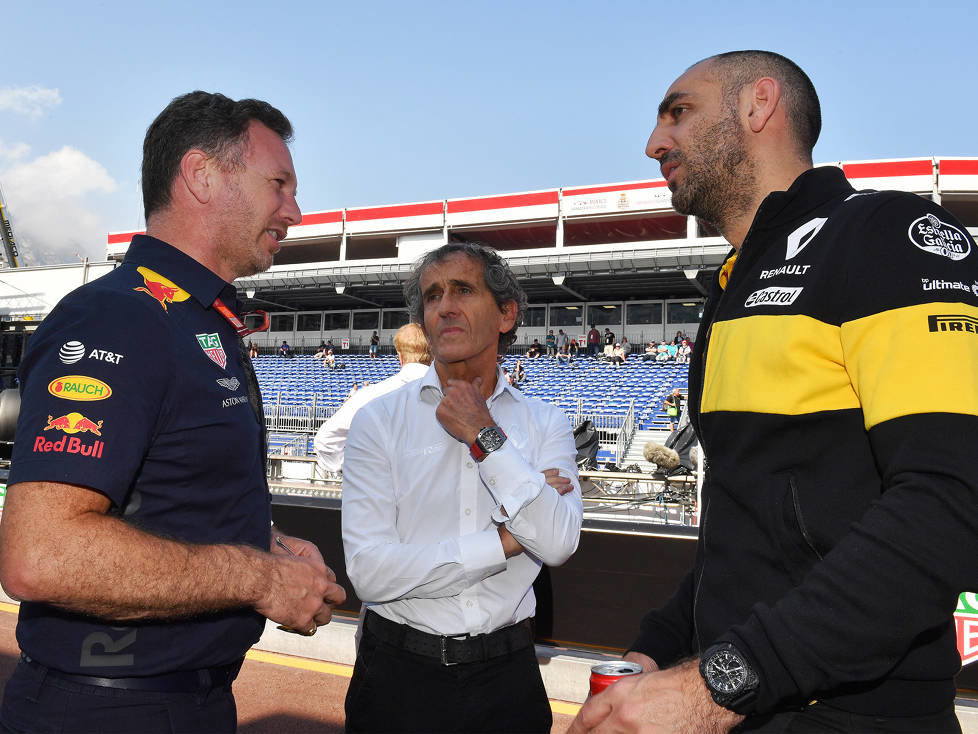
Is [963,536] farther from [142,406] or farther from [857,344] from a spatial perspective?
[142,406]

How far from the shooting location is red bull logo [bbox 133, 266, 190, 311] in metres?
1.64

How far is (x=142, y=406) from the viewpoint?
4.66 feet

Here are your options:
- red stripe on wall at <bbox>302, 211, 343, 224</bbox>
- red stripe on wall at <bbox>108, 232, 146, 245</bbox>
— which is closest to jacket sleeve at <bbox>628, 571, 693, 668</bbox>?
red stripe on wall at <bbox>302, 211, 343, 224</bbox>

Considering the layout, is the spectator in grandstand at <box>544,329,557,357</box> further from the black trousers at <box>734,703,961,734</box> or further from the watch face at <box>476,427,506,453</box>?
the black trousers at <box>734,703,961,734</box>

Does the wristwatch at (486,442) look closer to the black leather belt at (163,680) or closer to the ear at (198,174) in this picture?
the black leather belt at (163,680)

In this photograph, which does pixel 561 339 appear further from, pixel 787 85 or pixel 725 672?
pixel 725 672

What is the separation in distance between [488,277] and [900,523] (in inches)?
74.6

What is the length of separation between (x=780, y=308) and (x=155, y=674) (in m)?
1.58

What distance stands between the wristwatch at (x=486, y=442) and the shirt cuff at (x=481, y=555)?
26 centimetres

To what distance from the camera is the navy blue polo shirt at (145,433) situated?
4.41 ft

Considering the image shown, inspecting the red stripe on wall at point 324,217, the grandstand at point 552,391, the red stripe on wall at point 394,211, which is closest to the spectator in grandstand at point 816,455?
the grandstand at point 552,391

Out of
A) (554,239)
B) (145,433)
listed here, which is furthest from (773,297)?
(554,239)

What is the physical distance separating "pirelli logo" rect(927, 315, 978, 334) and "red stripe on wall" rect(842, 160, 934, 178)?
31.6 metres

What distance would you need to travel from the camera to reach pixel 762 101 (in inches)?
64.7
